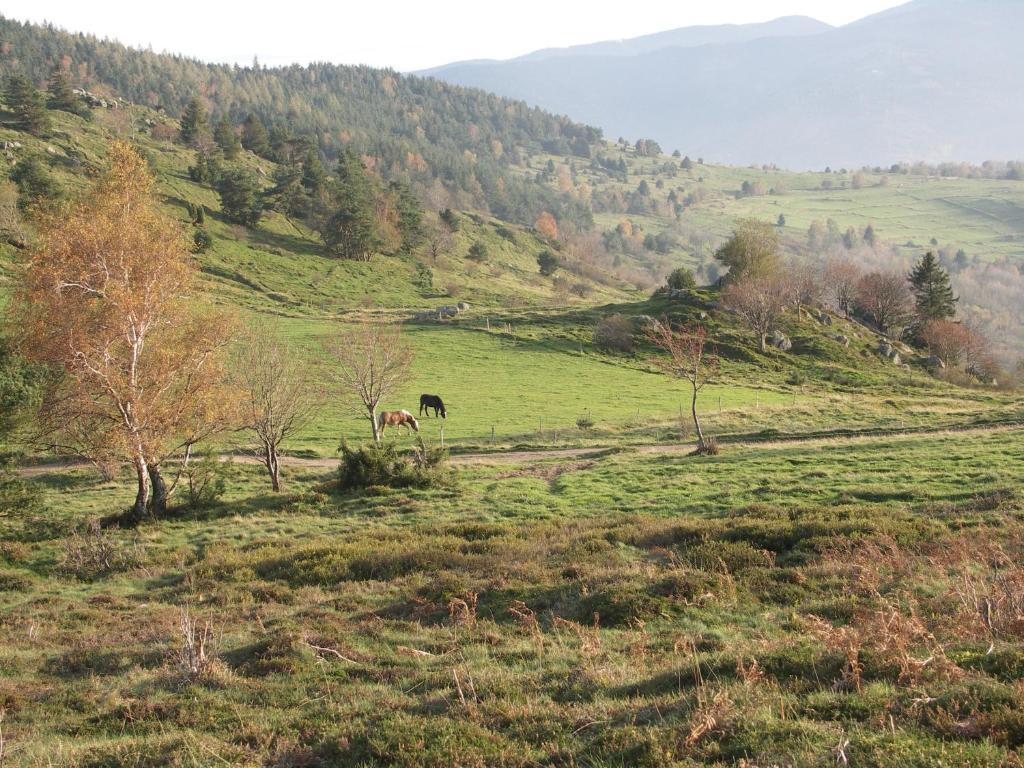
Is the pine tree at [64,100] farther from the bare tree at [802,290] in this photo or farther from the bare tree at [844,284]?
the bare tree at [844,284]

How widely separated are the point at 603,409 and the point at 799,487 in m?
28.5

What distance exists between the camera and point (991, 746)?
20.1 ft

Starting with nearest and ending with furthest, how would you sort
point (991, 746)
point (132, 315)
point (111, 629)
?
point (991, 746) < point (111, 629) < point (132, 315)

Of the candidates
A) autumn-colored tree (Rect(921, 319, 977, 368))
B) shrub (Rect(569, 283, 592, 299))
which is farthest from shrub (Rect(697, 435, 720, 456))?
shrub (Rect(569, 283, 592, 299))

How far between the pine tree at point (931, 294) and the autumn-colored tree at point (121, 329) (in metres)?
96.3

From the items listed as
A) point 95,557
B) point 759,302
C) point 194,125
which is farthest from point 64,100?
point 95,557

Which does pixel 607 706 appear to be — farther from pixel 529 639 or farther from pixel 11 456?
pixel 11 456

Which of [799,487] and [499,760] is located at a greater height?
[499,760]

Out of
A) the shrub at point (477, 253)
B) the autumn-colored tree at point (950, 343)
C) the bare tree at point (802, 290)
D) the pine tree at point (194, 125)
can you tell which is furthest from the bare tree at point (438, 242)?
the autumn-colored tree at point (950, 343)

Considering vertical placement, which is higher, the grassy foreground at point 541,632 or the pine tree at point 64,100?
the pine tree at point 64,100

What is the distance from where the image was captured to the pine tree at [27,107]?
11988cm

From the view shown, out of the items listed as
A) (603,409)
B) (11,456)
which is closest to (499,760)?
(11,456)

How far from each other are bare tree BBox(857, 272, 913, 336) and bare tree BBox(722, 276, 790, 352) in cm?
1714

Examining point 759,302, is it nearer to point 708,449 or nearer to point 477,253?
point 708,449
